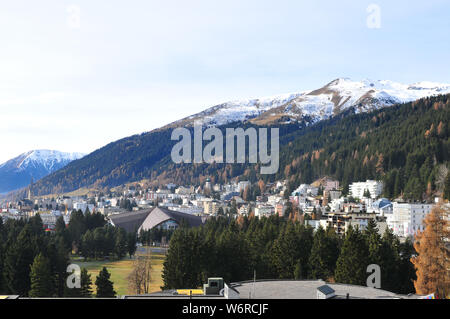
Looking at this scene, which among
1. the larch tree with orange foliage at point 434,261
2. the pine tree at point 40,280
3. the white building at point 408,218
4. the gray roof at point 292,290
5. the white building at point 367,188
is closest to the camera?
the gray roof at point 292,290

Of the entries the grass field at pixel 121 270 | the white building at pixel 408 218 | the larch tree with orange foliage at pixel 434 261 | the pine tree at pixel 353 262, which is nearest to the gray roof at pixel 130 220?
the grass field at pixel 121 270

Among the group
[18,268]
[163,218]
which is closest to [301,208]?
[163,218]

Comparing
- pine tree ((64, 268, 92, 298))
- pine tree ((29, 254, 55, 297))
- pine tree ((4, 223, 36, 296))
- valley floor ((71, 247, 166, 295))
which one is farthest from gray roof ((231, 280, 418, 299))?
pine tree ((4, 223, 36, 296))

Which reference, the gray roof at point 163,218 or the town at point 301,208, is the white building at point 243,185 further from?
the gray roof at point 163,218

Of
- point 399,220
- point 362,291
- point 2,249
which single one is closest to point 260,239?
point 2,249

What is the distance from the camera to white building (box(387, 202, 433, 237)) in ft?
235

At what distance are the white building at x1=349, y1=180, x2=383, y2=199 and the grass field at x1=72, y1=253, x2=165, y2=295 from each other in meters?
53.0

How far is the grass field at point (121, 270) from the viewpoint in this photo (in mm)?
41906

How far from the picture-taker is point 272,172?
173000 millimetres

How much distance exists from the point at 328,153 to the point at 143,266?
11882cm

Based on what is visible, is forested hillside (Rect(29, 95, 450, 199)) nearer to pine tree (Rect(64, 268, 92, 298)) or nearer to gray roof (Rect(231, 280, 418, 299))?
pine tree (Rect(64, 268, 92, 298))

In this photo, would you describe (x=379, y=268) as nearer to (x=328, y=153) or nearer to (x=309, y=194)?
(x=309, y=194)

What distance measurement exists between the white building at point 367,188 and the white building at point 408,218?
27.4 metres

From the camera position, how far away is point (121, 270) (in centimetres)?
5200
